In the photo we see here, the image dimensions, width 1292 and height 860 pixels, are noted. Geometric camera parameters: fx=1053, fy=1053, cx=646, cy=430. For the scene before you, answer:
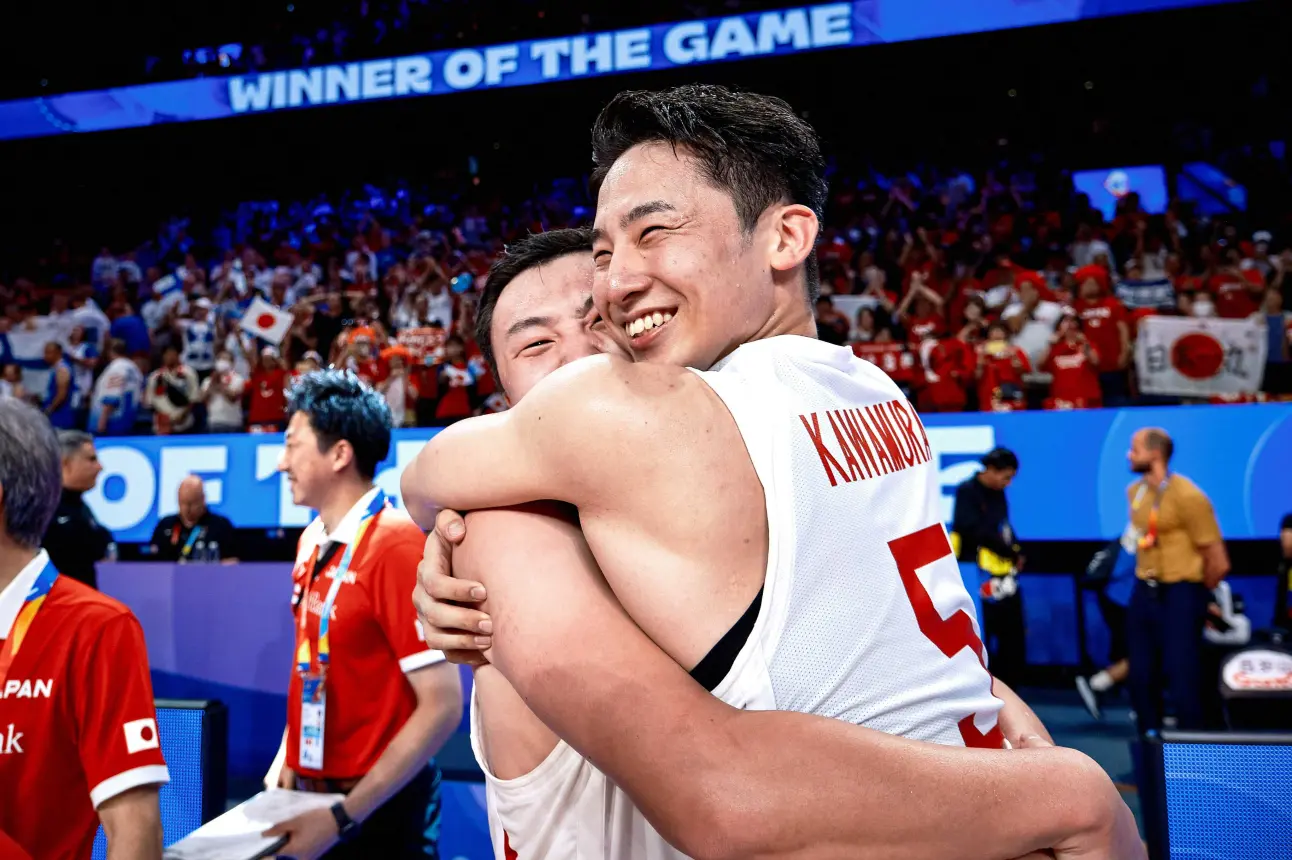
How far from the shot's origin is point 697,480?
3.55 ft

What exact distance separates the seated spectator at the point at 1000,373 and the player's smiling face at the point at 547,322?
287 inches

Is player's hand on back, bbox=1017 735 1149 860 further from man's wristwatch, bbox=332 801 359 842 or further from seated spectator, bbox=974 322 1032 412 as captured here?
seated spectator, bbox=974 322 1032 412

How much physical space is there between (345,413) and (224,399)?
308 inches

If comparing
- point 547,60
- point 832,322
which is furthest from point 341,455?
point 547,60

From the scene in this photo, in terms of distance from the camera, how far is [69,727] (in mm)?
1995

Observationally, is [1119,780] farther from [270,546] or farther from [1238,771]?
[270,546]

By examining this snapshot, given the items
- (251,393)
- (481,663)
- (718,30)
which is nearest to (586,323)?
(481,663)

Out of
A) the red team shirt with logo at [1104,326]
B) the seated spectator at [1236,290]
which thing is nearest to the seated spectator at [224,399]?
the red team shirt with logo at [1104,326]

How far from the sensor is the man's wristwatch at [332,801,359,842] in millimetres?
2771

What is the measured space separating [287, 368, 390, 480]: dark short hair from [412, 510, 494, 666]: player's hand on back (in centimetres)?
233

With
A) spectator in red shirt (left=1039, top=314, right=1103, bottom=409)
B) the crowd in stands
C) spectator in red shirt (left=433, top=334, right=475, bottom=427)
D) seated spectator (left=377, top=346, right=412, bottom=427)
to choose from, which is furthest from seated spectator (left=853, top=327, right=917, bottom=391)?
seated spectator (left=377, top=346, right=412, bottom=427)

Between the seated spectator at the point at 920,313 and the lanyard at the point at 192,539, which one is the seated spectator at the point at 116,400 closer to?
the lanyard at the point at 192,539

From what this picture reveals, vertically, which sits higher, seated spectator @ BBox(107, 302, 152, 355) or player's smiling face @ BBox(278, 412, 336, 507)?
seated spectator @ BBox(107, 302, 152, 355)

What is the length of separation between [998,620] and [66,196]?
682 inches
